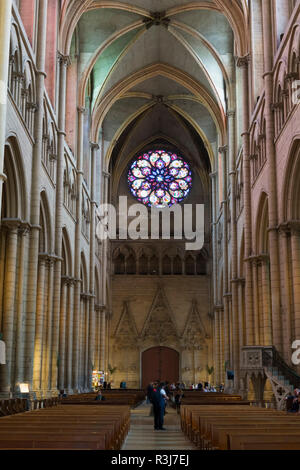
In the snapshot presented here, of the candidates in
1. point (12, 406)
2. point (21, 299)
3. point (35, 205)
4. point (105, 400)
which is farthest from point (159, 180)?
point (12, 406)

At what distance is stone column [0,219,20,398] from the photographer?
1748 centimetres

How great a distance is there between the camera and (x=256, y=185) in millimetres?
24391

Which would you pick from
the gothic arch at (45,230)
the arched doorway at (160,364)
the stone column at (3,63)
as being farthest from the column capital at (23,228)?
the arched doorway at (160,364)

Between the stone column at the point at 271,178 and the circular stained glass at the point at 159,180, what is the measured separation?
25.8 m

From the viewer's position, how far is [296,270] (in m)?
18.9

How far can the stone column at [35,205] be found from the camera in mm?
19594

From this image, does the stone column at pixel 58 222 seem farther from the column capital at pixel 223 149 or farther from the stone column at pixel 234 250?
the column capital at pixel 223 149

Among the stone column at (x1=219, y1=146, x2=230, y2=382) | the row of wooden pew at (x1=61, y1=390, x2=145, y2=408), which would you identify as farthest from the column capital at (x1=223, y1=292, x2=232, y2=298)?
the row of wooden pew at (x1=61, y1=390, x2=145, y2=408)

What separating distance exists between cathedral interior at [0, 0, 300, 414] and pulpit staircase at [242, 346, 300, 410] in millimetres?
55

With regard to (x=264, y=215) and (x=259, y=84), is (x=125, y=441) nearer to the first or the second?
(x=264, y=215)

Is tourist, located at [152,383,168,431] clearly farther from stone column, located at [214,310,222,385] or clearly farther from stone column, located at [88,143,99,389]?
stone column, located at [214,310,222,385]

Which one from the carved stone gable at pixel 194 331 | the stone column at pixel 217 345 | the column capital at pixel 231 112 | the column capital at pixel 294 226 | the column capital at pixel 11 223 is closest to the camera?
the column capital at pixel 11 223

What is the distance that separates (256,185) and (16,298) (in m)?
11.1
